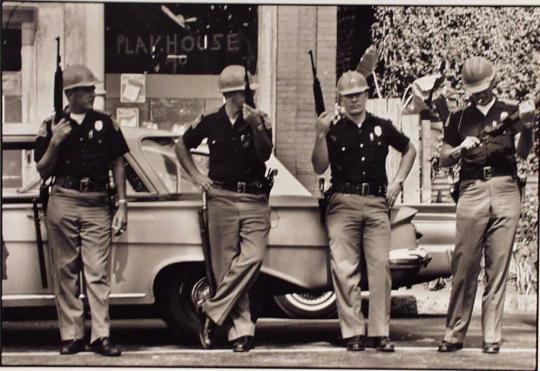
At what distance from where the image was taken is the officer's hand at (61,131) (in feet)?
25.7

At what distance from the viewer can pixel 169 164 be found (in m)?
8.18

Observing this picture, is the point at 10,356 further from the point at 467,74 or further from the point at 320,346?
the point at 467,74

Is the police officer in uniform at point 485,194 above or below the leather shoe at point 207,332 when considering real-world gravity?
above

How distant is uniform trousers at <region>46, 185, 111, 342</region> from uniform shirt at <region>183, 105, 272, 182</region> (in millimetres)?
828

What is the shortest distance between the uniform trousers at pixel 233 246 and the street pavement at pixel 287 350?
1.07ft

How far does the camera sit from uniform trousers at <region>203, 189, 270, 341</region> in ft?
26.0

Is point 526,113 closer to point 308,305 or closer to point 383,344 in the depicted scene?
point 383,344

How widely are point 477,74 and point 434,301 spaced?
1778 mm

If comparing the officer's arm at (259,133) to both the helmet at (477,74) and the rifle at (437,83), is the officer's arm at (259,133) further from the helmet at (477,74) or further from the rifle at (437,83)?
the helmet at (477,74)

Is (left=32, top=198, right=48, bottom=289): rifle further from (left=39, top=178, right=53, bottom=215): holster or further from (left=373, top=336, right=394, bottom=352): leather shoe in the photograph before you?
(left=373, top=336, right=394, bottom=352): leather shoe

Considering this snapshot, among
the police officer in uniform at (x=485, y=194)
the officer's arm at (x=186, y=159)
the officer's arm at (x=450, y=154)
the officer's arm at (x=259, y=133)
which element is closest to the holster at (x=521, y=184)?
the police officer in uniform at (x=485, y=194)

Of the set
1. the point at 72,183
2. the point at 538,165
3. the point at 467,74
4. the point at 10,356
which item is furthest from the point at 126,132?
the point at 538,165

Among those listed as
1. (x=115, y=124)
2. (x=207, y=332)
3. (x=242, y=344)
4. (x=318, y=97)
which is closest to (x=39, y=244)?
(x=115, y=124)

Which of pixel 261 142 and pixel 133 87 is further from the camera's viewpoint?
pixel 133 87
